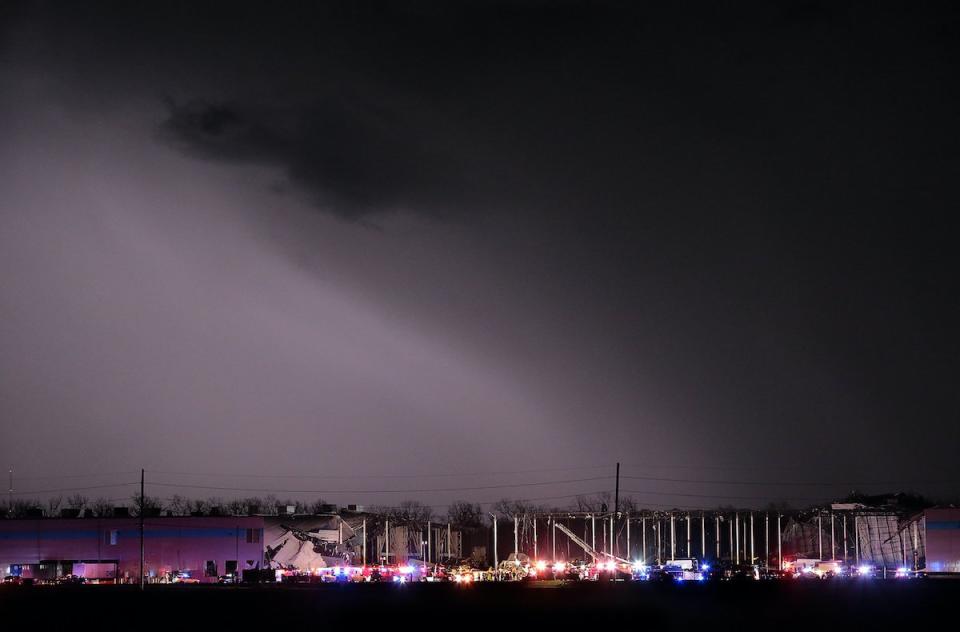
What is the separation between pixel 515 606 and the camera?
166 feet

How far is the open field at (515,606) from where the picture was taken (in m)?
42.9

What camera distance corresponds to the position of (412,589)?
220 feet

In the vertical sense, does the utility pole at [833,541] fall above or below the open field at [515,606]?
below

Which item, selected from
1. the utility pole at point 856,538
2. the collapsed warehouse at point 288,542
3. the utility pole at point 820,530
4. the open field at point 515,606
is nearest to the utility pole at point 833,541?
the collapsed warehouse at point 288,542

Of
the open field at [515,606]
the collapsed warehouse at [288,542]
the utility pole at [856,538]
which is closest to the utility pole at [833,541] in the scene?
the collapsed warehouse at [288,542]

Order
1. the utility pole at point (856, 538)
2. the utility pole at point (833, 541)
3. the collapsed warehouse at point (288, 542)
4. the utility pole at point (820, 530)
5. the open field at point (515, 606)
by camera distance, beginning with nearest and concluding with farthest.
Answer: the open field at point (515, 606) < the collapsed warehouse at point (288, 542) < the utility pole at point (856, 538) < the utility pole at point (833, 541) < the utility pole at point (820, 530)

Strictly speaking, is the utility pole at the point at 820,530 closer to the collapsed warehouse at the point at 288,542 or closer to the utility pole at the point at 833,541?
the collapsed warehouse at the point at 288,542

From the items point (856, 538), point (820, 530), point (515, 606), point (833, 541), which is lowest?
point (833, 541)

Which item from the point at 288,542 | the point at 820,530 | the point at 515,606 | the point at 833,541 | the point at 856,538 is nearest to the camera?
the point at 515,606

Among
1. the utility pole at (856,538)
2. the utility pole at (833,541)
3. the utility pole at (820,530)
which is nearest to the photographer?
the utility pole at (856,538)

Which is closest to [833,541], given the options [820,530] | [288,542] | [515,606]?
[820,530]

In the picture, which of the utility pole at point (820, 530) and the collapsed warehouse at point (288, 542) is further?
the utility pole at point (820, 530)

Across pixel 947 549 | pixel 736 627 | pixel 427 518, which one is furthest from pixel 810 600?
pixel 427 518

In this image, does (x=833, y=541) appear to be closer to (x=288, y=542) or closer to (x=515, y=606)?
(x=288, y=542)
